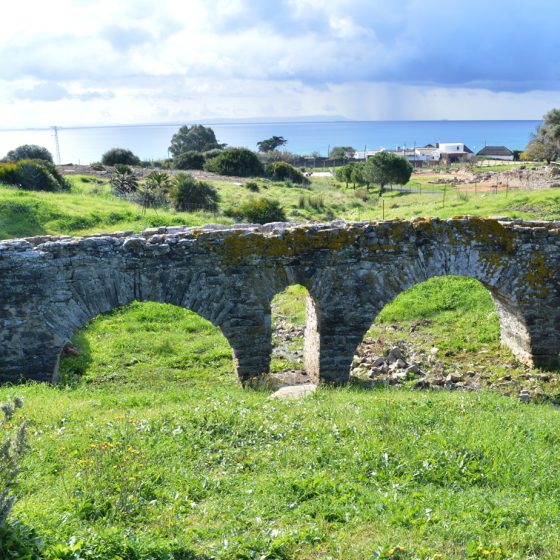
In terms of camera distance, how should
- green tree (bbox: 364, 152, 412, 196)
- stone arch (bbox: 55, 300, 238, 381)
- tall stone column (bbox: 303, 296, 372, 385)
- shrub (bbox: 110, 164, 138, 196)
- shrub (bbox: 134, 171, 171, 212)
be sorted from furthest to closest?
1. green tree (bbox: 364, 152, 412, 196)
2. shrub (bbox: 110, 164, 138, 196)
3. shrub (bbox: 134, 171, 171, 212)
4. stone arch (bbox: 55, 300, 238, 381)
5. tall stone column (bbox: 303, 296, 372, 385)

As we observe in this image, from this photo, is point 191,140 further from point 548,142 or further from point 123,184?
point 123,184

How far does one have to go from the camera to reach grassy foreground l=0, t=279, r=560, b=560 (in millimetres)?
5070

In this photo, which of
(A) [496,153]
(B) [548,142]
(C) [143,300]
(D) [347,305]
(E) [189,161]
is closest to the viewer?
(C) [143,300]

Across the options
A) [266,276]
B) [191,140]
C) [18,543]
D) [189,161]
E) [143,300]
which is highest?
[191,140]

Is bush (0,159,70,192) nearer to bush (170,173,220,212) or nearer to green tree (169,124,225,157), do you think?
bush (170,173,220,212)

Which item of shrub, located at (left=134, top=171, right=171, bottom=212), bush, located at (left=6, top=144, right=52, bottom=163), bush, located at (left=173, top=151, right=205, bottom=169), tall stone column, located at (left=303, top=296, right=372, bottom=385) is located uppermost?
bush, located at (left=6, top=144, right=52, bottom=163)

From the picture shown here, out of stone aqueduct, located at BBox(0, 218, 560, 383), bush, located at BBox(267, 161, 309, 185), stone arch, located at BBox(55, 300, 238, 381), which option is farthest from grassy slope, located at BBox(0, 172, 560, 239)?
bush, located at BBox(267, 161, 309, 185)

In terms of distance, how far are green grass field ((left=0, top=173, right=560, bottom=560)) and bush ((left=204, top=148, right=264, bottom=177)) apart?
37482 millimetres

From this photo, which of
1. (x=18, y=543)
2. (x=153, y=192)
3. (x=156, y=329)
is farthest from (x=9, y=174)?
(x=18, y=543)

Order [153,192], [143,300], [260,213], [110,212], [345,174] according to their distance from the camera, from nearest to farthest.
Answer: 1. [143,300]
2. [110,212]
3. [260,213]
4. [153,192]
5. [345,174]

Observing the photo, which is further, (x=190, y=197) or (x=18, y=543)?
(x=190, y=197)

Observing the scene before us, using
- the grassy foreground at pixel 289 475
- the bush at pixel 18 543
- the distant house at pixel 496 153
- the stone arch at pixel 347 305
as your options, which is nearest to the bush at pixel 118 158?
the stone arch at pixel 347 305

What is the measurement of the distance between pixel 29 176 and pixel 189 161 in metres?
24.8

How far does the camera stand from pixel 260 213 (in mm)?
28469
